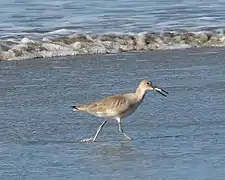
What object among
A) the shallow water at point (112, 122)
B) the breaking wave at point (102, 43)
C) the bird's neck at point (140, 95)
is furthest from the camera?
the breaking wave at point (102, 43)

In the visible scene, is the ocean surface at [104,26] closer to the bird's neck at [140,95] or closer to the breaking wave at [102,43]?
the breaking wave at [102,43]

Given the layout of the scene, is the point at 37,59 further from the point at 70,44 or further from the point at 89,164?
the point at 89,164

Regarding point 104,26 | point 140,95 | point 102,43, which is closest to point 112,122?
point 140,95

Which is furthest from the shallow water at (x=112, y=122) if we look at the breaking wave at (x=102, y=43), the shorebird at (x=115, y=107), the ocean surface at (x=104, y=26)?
the ocean surface at (x=104, y=26)

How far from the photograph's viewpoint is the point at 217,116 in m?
8.67

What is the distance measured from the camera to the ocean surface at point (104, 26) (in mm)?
13086

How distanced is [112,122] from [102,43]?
4.40 metres

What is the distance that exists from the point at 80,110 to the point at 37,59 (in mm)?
4186

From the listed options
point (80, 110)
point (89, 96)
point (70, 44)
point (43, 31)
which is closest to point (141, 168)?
point (80, 110)

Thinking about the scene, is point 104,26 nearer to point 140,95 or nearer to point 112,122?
point 112,122

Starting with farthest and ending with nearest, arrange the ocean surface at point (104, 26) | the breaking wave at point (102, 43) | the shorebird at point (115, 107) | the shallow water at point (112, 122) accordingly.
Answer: the ocean surface at point (104, 26) < the breaking wave at point (102, 43) < the shorebird at point (115, 107) < the shallow water at point (112, 122)

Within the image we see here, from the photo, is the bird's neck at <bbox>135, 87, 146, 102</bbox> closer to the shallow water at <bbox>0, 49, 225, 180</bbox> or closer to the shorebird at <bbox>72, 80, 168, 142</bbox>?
the shorebird at <bbox>72, 80, 168, 142</bbox>

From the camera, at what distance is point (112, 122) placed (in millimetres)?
8914

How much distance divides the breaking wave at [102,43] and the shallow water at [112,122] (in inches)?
15.1
